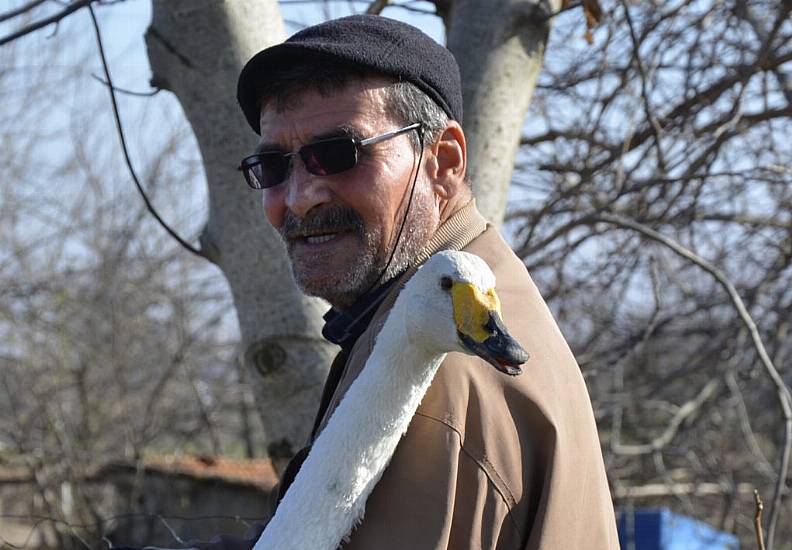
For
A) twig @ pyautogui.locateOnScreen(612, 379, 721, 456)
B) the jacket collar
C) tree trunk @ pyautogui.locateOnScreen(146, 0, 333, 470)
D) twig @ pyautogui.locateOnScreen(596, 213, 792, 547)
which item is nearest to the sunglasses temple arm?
the jacket collar

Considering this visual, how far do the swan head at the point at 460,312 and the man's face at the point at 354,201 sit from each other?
0.49 m

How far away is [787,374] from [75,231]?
21.1 ft

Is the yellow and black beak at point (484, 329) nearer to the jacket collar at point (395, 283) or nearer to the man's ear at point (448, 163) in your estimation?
the jacket collar at point (395, 283)

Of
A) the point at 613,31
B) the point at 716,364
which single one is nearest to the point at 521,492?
the point at 613,31

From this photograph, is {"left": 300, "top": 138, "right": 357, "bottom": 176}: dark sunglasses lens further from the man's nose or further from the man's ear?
the man's ear

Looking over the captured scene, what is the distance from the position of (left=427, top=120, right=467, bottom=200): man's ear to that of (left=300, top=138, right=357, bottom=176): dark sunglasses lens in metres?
0.23

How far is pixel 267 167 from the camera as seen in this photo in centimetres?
262

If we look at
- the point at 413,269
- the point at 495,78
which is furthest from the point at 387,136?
the point at 495,78

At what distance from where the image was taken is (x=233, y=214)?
3.49 meters

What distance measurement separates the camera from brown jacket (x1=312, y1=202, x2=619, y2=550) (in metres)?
1.86

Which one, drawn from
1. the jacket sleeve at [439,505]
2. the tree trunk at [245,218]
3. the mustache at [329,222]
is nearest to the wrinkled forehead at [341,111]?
the mustache at [329,222]

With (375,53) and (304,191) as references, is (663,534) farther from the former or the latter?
(375,53)

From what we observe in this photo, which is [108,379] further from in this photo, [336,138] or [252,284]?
[336,138]

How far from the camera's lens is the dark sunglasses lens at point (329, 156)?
2.43 meters
